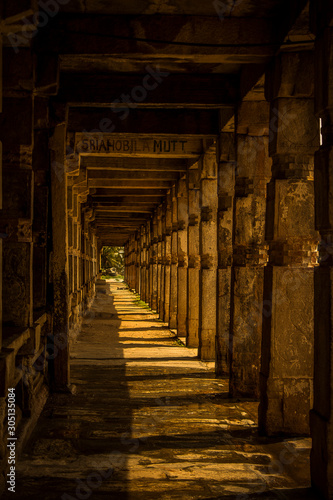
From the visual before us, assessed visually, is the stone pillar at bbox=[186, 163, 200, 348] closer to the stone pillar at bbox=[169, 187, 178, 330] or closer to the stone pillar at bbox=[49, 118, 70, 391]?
the stone pillar at bbox=[169, 187, 178, 330]

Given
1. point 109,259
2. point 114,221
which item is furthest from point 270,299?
point 109,259

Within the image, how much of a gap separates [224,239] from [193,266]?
3296 mm

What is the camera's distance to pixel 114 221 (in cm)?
2744

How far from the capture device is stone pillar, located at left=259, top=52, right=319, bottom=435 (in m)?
5.79

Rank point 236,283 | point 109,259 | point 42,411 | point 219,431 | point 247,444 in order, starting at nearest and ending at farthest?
point 247,444 < point 219,431 < point 42,411 < point 236,283 < point 109,259

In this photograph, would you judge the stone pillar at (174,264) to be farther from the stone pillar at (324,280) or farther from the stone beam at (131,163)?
the stone pillar at (324,280)

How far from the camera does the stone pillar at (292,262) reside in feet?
19.0

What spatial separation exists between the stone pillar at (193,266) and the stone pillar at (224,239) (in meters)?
3.07

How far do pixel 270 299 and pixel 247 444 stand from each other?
152 centimetres

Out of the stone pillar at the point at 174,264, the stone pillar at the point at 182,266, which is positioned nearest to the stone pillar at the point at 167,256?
the stone pillar at the point at 174,264

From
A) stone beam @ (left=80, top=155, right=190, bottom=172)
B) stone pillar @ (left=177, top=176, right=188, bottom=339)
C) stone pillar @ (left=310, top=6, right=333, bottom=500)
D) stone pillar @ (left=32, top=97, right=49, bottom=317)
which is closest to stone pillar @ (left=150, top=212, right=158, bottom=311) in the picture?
Answer: stone pillar @ (left=177, top=176, right=188, bottom=339)

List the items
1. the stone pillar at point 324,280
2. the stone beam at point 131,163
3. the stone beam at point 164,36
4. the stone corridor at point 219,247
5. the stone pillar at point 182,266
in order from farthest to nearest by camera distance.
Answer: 1. the stone pillar at point 182,266
2. the stone beam at point 131,163
3. the stone beam at point 164,36
4. the stone corridor at point 219,247
5. the stone pillar at point 324,280

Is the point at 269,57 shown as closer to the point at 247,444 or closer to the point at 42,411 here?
the point at 247,444

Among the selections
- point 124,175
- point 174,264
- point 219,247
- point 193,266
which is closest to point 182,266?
point 174,264
